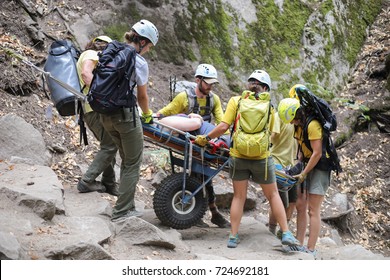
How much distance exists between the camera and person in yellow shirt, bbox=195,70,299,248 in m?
6.21

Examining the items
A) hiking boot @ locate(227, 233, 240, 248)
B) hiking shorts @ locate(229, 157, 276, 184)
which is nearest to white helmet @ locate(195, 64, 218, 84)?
hiking shorts @ locate(229, 157, 276, 184)

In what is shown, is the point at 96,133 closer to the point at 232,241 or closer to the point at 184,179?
the point at 184,179

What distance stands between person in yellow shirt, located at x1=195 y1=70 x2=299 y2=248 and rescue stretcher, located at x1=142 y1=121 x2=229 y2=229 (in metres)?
0.29

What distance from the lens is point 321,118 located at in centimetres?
644

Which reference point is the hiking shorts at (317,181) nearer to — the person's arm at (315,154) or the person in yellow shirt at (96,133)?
the person's arm at (315,154)

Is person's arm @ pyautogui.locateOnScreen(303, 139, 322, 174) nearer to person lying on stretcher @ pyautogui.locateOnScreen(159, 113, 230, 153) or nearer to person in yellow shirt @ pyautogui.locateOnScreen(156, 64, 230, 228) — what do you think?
person lying on stretcher @ pyautogui.locateOnScreen(159, 113, 230, 153)

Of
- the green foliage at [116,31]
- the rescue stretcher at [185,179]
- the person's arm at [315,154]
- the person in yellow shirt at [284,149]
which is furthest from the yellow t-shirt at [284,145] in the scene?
the green foliage at [116,31]

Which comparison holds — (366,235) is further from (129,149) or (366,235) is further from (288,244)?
(129,149)

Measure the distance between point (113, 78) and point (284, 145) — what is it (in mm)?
2829

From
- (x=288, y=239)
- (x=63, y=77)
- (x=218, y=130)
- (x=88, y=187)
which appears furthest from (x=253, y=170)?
(x=63, y=77)

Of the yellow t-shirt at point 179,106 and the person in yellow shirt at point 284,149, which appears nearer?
the yellow t-shirt at point 179,106

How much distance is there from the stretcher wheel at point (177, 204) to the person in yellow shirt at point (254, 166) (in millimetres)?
525

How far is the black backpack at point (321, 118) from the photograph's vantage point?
255 inches

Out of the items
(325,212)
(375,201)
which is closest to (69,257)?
(325,212)
